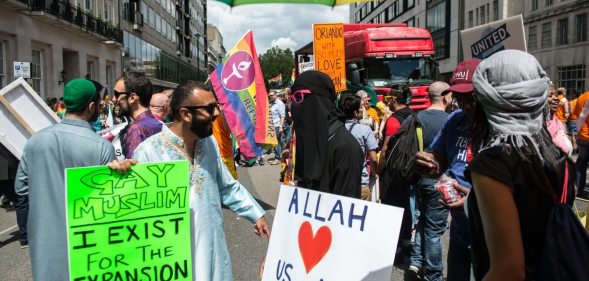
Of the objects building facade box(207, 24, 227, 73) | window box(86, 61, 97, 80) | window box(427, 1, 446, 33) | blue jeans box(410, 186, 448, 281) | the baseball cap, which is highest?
building facade box(207, 24, 227, 73)

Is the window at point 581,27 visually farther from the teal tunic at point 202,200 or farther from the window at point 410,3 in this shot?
the teal tunic at point 202,200

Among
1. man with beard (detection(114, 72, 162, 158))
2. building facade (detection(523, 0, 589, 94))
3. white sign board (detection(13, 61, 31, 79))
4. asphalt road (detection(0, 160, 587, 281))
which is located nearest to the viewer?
man with beard (detection(114, 72, 162, 158))

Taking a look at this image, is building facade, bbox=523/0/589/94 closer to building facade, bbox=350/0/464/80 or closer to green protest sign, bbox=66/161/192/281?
building facade, bbox=350/0/464/80

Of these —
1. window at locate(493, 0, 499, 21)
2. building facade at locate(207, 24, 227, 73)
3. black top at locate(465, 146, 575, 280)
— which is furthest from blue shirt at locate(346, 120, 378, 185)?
building facade at locate(207, 24, 227, 73)

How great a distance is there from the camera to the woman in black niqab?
11.4ft

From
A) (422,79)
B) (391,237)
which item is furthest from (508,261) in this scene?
(422,79)

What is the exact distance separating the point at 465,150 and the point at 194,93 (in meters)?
1.74

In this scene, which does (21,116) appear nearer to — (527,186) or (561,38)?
(527,186)

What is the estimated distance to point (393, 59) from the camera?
616 inches

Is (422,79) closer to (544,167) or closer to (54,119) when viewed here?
(54,119)

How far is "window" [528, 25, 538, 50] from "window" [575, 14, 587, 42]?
169 inches

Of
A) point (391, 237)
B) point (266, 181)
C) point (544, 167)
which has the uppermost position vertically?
point (544, 167)

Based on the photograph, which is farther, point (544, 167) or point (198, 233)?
point (198, 233)

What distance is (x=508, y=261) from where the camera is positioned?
5.54ft
